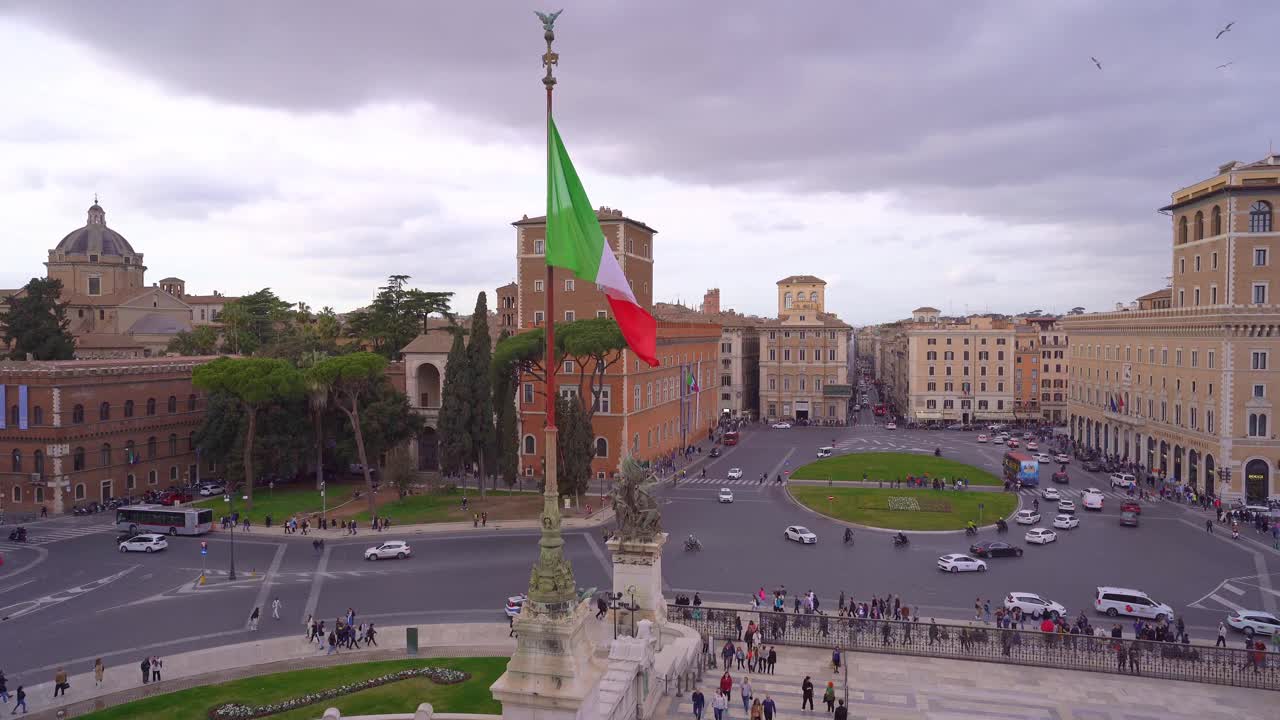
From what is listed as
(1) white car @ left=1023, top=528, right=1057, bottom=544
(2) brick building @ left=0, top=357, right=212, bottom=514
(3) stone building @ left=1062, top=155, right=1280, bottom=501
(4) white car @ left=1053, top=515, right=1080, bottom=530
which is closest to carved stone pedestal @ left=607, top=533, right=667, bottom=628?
(1) white car @ left=1023, top=528, right=1057, bottom=544

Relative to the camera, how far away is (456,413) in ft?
165

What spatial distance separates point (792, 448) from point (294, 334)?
45.2m

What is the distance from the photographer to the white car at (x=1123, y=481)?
5380 centimetres

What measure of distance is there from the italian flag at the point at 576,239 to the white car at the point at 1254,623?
80.1 feet

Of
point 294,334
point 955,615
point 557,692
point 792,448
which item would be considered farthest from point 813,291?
point 557,692

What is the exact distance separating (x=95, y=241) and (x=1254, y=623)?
351 ft

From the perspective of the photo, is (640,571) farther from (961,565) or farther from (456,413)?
(456,413)

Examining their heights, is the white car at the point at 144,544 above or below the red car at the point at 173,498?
below

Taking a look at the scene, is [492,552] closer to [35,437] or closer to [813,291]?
[35,437]

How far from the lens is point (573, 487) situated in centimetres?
4656

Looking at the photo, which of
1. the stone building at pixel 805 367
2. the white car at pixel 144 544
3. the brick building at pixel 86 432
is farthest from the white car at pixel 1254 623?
the stone building at pixel 805 367

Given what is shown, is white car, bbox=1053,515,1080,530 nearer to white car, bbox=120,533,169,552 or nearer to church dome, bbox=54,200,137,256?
white car, bbox=120,533,169,552

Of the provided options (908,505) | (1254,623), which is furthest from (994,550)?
(1254,623)

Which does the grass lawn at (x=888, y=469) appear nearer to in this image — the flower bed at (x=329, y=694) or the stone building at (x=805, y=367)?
the stone building at (x=805, y=367)
